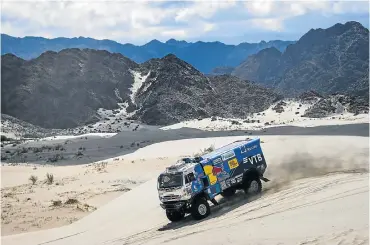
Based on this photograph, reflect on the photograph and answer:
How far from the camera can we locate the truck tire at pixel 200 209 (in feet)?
56.8

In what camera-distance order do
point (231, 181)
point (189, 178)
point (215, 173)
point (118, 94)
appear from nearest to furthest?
point (189, 178)
point (215, 173)
point (231, 181)
point (118, 94)

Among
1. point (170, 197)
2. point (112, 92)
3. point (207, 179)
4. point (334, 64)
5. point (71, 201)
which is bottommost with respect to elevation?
point (71, 201)

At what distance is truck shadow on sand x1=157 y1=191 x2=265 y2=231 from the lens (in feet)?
56.4

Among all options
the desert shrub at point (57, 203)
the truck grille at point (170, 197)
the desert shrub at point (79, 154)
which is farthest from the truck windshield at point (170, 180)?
the desert shrub at point (79, 154)

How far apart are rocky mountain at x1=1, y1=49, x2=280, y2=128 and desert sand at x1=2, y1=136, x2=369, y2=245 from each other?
52.3 m

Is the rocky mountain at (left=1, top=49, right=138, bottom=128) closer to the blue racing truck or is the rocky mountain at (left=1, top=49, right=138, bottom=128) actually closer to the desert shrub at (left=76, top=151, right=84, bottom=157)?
the desert shrub at (left=76, top=151, right=84, bottom=157)

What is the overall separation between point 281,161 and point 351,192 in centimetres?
801

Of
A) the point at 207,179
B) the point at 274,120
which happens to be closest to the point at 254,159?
the point at 207,179

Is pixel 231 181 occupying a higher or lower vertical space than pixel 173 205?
higher

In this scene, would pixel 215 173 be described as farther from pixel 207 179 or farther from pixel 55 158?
pixel 55 158

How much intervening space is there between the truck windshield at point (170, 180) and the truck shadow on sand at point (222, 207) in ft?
4.72

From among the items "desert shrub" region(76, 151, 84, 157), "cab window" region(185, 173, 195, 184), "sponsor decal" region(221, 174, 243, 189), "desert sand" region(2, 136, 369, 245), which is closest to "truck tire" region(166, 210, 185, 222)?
"desert sand" region(2, 136, 369, 245)

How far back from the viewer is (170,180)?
17594 millimetres

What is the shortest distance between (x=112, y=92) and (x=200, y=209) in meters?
81.0
